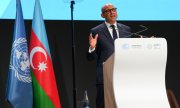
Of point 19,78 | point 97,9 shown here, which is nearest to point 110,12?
point 97,9

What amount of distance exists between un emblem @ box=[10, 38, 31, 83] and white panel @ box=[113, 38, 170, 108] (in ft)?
6.37

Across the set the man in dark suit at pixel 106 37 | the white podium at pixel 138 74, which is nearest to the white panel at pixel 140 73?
the white podium at pixel 138 74

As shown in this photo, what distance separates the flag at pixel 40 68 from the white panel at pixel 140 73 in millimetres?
1970

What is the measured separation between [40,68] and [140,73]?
6.63 ft

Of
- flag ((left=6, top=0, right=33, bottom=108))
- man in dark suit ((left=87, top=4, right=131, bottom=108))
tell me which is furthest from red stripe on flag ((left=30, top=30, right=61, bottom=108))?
man in dark suit ((left=87, top=4, right=131, bottom=108))

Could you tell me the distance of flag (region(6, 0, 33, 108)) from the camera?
4.11 metres

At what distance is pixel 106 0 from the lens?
4633mm

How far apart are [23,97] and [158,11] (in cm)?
209

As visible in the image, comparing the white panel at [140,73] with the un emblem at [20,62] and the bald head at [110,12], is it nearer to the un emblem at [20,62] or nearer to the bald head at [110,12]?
the bald head at [110,12]

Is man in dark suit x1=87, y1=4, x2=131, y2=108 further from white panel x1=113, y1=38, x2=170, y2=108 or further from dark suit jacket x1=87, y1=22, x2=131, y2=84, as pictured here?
white panel x1=113, y1=38, x2=170, y2=108

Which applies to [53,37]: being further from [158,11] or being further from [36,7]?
[158,11]

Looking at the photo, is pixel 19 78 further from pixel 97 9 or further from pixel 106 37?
pixel 97 9

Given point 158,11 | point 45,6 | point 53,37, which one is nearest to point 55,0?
point 45,6

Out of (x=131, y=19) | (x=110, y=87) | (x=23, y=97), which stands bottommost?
(x=23, y=97)
